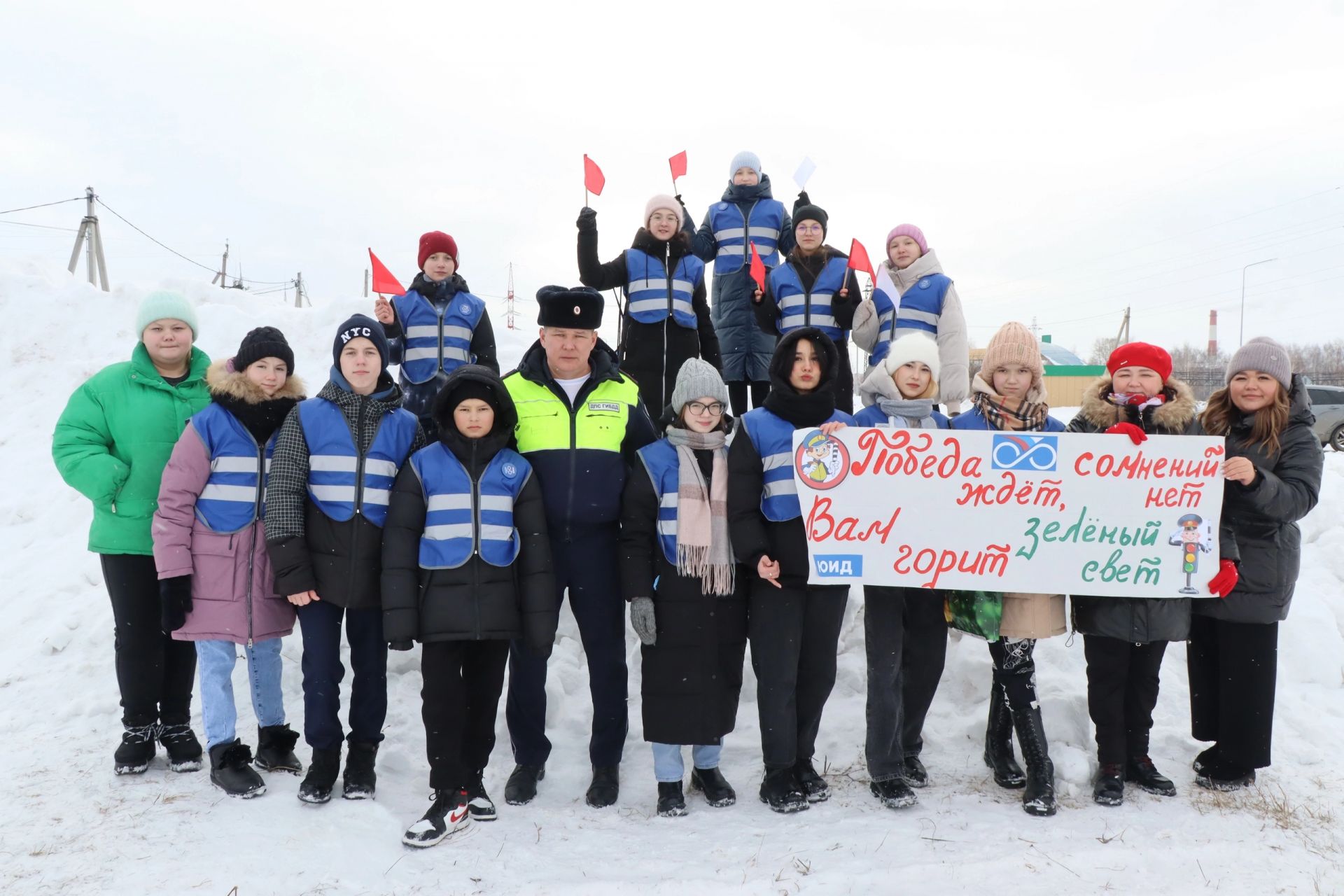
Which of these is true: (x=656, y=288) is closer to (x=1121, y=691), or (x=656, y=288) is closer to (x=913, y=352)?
(x=913, y=352)

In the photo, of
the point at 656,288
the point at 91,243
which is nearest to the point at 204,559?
the point at 656,288

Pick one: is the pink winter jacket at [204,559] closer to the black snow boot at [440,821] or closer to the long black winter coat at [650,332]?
the black snow boot at [440,821]

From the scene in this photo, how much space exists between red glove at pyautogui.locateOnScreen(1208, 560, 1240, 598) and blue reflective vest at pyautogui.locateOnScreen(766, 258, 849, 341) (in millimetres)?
2783

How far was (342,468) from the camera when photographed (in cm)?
392

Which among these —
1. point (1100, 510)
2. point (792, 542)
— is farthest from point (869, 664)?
point (1100, 510)

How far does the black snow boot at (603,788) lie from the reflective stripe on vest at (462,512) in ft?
4.33

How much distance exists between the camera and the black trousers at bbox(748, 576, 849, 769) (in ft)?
13.2

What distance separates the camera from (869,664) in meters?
4.20

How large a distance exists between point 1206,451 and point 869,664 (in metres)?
1.94

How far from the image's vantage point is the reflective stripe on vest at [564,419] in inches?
161

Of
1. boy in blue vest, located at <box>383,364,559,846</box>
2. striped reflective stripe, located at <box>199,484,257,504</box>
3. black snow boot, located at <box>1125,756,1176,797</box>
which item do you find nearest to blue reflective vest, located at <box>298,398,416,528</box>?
boy in blue vest, located at <box>383,364,559,846</box>

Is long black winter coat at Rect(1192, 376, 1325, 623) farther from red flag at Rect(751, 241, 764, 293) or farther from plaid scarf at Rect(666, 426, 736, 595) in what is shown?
red flag at Rect(751, 241, 764, 293)

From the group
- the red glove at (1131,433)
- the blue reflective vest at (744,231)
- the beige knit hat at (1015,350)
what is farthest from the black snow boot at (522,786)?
the blue reflective vest at (744,231)

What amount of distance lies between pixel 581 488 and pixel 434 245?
2609mm
